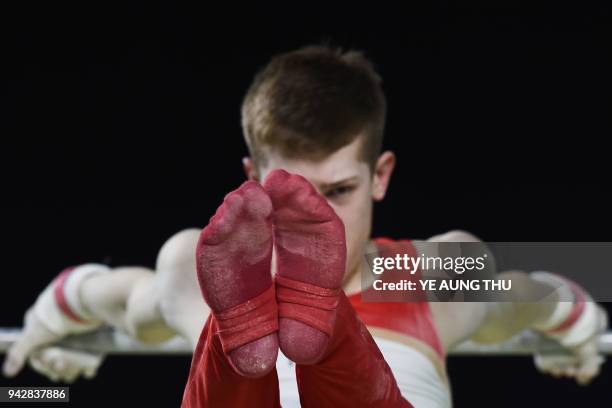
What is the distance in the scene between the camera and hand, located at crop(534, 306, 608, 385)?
131cm

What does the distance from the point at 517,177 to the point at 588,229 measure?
168 millimetres

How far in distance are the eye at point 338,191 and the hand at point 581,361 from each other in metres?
0.50

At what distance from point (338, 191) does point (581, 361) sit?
0.54 metres

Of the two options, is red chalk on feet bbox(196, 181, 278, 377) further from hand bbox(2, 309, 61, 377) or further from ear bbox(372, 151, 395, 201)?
hand bbox(2, 309, 61, 377)

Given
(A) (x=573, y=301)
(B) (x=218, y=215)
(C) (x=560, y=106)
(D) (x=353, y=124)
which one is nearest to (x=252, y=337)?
(B) (x=218, y=215)

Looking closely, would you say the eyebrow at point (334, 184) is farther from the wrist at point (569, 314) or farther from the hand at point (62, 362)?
the hand at point (62, 362)

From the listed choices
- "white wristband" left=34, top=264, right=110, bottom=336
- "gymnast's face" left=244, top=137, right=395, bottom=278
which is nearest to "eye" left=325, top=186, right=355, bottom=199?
"gymnast's face" left=244, top=137, right=395, bottom=278

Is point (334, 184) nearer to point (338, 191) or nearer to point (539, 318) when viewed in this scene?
point (338, 191)

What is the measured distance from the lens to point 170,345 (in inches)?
52.2

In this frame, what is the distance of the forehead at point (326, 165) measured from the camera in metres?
1.04

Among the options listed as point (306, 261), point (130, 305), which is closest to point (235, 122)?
point (130, 305)

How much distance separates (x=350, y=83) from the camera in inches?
44.3

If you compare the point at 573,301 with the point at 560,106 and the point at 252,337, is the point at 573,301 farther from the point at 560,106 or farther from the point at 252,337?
the point at 252,337

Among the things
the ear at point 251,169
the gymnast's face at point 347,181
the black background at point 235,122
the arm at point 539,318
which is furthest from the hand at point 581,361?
the ear at point 251,169
